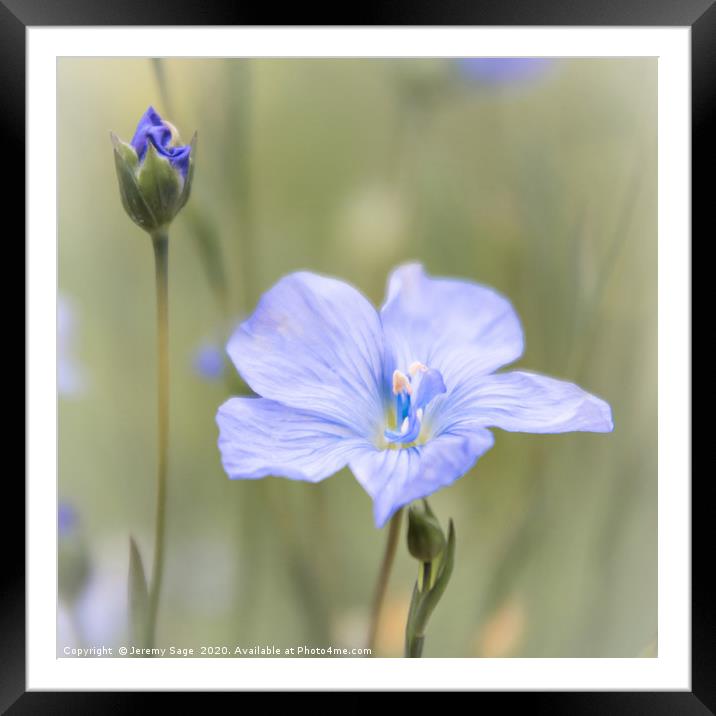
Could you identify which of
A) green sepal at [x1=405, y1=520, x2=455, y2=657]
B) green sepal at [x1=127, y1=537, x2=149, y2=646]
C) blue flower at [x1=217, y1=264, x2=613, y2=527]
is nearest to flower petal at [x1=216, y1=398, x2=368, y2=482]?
blue flower at [x1=217, y1=264, x2=613, y2=527]

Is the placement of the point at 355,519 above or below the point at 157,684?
above

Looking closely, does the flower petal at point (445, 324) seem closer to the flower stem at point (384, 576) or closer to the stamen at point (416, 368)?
the stamen at point (416, 368)

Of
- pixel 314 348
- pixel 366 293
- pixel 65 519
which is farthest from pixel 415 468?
pixel 65 519

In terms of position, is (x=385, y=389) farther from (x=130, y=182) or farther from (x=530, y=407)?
(x=130, y=182)

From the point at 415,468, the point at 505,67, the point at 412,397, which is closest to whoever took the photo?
the point at 415,468

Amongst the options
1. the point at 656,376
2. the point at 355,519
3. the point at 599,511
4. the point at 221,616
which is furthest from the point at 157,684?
the point at 656,376

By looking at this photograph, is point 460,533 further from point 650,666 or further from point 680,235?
point 680,235

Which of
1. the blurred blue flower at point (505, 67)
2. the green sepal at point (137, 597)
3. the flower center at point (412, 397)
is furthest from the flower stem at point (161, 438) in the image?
the blurred blue flower at point (505, 67)
